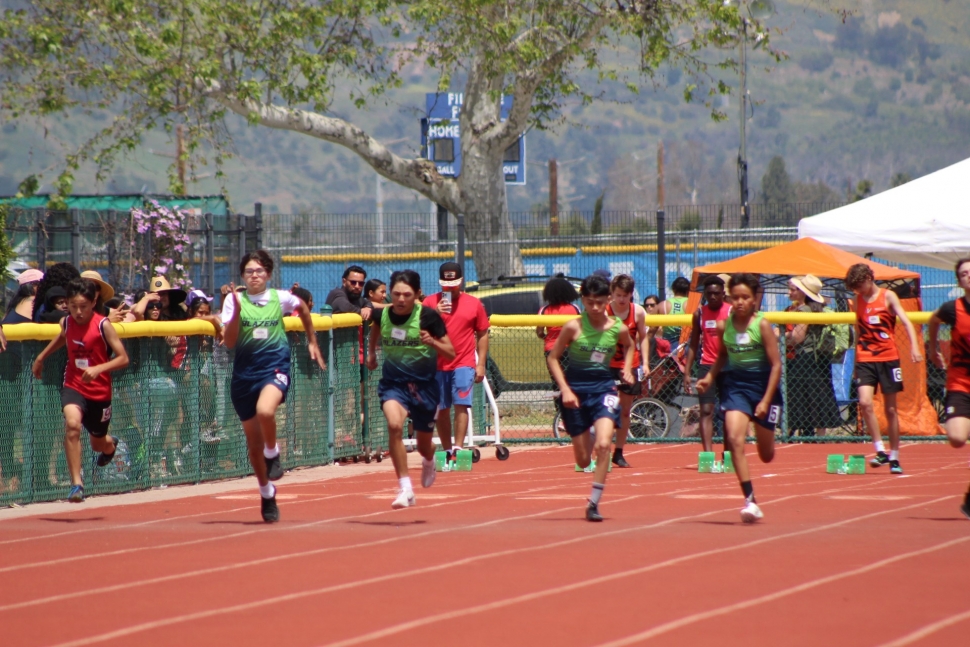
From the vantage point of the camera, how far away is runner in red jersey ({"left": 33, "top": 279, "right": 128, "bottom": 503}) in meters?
10.5

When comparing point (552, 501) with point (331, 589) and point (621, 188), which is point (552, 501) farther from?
point (621, 188)

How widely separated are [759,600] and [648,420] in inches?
401

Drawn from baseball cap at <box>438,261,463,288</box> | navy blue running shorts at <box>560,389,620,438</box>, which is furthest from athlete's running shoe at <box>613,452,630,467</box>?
navy blue running shorts at <box>560,389,620,438</box>

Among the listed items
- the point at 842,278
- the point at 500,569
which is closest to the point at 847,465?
the point at 842,278

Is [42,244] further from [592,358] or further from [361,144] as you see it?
[592,358]

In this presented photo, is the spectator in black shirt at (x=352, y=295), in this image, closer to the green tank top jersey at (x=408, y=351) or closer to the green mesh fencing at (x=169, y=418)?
the green mesh fencing at (x=169, y=418)

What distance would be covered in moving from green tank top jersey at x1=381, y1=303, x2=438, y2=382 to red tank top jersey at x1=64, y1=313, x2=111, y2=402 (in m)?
2.22

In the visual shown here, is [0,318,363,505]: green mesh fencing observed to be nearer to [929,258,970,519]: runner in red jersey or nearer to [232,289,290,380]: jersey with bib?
[232,289,290,380]: jersey with bib

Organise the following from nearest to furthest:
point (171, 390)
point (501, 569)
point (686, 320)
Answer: point (501, 569) → point (171, 390) → point (686, 320)

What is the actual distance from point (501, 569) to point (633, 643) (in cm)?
192

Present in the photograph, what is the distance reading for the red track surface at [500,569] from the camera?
637cm

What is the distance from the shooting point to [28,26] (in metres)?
24.4

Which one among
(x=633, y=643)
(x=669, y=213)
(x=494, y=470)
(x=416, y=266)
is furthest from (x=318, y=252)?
(x=633, y=643)

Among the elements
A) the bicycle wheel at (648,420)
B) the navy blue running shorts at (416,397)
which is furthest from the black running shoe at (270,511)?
the bicycle wheel at (648,420)
